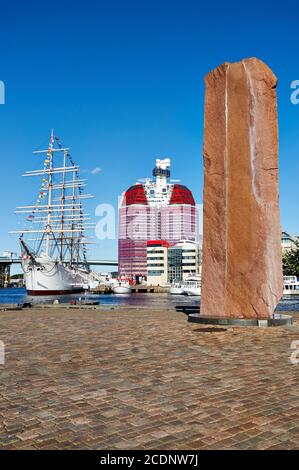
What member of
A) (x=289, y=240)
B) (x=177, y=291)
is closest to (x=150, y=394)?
(x=177, y=291)

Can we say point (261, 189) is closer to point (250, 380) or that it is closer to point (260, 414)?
point (250, 380)

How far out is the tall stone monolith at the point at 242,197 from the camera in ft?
48.2

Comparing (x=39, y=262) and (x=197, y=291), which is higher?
(x=39, y=262)

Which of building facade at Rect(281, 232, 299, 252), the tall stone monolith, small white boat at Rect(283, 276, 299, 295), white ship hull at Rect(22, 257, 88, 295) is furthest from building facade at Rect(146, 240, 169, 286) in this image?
the tall stone monolith

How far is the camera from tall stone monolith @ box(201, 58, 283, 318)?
14680mm

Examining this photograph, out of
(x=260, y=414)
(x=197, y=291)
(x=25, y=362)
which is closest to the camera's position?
(x=260, y=414)

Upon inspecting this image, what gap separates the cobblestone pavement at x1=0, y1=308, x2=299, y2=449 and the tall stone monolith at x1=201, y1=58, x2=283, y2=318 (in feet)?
10.3

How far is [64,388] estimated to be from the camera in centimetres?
682

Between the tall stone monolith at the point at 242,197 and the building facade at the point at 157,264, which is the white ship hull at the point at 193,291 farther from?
the tall stone monolith at the point at 242,197

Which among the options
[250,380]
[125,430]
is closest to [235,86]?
[250,380]

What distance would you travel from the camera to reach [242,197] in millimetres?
15148

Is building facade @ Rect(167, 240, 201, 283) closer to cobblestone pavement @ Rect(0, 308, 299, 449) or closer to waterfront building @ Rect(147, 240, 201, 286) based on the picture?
waterfront building @ Rect(147, 240, 201, 286)

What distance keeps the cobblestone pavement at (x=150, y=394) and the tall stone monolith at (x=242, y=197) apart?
10.3ft

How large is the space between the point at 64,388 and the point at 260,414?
3.02 m
